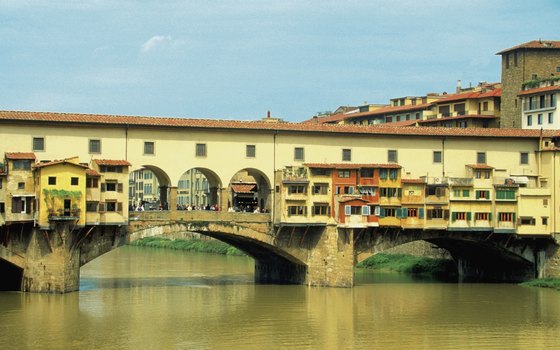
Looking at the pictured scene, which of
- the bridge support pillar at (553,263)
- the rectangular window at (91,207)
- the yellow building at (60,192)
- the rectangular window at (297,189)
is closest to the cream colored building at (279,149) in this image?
the rectangular window at (297,189)

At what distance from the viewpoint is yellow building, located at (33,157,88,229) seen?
170ft

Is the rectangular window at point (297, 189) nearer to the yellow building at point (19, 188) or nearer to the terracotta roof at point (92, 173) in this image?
the terracotta roof at point (92, 173)

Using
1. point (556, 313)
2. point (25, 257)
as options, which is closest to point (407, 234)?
point (556, 313)

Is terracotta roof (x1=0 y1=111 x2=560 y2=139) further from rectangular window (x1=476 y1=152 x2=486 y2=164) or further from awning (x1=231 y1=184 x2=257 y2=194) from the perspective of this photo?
awning (x1=231 y1=184 x2=257 y2=194)

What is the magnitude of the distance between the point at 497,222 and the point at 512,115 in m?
18.1

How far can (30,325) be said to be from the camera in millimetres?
43594

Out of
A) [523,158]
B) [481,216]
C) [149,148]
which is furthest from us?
[523,158]

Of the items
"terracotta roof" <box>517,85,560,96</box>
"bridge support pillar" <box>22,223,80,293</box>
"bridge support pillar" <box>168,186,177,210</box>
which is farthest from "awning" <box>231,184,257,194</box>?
"terracotta roof" <box>517,85,560,96</box>

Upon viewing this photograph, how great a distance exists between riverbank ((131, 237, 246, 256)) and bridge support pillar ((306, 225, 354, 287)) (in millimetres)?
28564

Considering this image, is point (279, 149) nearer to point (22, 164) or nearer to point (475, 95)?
point (22, 164)

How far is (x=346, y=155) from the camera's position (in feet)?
200

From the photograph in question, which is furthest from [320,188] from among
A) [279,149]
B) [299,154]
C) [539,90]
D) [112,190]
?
[539,90]

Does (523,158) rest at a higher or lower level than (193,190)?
higher

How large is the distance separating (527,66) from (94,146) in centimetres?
3492
